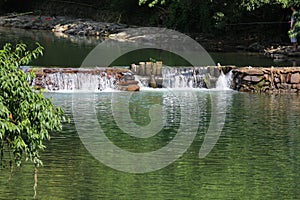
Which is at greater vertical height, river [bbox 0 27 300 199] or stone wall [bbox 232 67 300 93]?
stone wall [bbox 232 67 300 93]

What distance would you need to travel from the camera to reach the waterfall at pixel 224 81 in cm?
2841

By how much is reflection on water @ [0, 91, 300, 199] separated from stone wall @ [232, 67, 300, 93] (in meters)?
4.73

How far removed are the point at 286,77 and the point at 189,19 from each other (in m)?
17.3

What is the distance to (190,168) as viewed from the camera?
52.3ft

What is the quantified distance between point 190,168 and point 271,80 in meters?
12.1

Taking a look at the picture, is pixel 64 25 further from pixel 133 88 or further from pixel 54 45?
pixel 133 88

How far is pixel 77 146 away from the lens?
58.6 ft

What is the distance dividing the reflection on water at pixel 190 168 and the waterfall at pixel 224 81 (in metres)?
5.69

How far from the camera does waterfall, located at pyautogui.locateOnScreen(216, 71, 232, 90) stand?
28.4 m

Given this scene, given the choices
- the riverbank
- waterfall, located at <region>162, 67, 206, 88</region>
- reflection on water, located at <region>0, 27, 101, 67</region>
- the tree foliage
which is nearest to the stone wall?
waterfall, located at <region>162, 67, 206, 88</region>

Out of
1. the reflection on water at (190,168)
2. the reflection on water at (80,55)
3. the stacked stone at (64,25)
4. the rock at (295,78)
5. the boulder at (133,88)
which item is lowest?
the reflection on water at (190,168)

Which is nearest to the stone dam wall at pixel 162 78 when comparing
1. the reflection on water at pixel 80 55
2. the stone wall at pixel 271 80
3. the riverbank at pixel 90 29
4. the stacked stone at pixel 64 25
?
the stone wall at pixel 271 80

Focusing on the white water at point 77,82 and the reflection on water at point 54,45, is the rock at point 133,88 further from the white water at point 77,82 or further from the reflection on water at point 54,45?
the reflection on water at point 54,45

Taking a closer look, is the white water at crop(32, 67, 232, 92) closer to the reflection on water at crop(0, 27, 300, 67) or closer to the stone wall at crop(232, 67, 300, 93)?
the stone wall at crop(232, 67, 300, 93)
